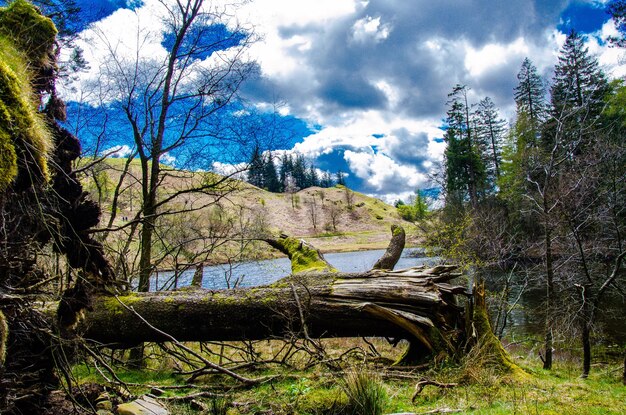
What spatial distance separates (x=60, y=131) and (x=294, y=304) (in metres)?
3.96

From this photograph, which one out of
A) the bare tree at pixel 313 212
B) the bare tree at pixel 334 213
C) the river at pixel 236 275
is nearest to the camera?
the river at pixel 236 275

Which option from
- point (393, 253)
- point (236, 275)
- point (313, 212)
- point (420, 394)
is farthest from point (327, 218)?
point (420, 394)

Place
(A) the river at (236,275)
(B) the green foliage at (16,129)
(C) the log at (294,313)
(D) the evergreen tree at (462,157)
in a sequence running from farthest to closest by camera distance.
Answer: (D) the evergreen tree at (462,157) → (A) the river at (236,275) → (C) the log at (294,313) → (B) the green foliage at (16,129)

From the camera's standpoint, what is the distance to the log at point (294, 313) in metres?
5.74

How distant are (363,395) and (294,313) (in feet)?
8.49

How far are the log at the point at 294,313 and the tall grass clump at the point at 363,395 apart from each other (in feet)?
6.98

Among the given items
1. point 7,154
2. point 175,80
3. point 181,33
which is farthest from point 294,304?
point 181,33

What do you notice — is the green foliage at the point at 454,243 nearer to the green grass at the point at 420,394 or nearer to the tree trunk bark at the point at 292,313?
the tree trunk bark at the point at 292,313

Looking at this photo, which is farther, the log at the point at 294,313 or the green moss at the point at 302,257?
the green moss at the point at 302,257

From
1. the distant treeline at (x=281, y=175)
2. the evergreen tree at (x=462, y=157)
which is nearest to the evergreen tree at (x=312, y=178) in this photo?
the distant treeline at (x=281, y=175)

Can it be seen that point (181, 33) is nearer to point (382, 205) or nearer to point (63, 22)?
Answer: point (63, 22)

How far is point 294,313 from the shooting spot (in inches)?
232

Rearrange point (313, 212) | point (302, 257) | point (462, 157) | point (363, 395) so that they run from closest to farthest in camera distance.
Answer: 1. point (363, 395)
2. point (302, 257)
3. point (462, 157)
4. point (313, 212)

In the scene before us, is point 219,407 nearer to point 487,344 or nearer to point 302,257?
point 487,344
